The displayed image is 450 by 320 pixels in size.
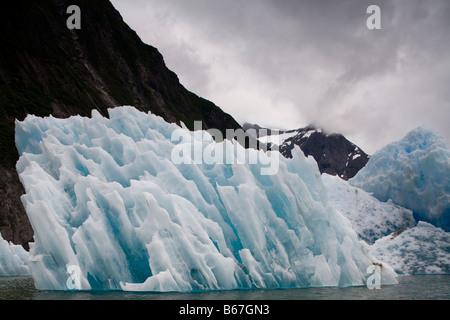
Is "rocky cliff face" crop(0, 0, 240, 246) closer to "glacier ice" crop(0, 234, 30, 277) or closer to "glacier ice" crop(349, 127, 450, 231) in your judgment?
"glacier ice" crop(0, 234, 30, 277)

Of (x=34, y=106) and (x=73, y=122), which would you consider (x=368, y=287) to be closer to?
(x=73, y=122)

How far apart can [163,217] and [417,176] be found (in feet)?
90.3

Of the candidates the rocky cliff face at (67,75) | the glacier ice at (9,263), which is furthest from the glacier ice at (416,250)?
the rocky cliff face at (67,75)

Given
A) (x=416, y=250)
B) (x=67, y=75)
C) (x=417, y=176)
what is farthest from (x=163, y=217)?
(x=67, y=75)

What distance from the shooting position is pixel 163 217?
16.4m

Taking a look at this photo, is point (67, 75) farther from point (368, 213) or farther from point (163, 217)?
point (163, 217)

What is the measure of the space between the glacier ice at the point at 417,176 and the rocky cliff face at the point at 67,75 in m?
38.7

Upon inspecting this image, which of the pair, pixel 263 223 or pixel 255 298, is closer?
pixel 255 298

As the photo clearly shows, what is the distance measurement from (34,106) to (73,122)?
166 feet

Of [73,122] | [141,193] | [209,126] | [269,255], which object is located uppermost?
[209,126]

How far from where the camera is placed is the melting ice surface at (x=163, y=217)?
1652 centimetres

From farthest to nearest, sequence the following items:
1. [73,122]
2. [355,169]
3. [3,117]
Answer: [355,169] < [3,117] < [73,122]

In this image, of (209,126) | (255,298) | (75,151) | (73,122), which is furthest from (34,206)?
(209,126)

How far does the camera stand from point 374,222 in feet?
125
